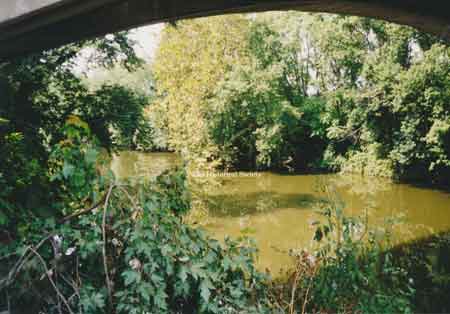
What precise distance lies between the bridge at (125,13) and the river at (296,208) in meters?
2.92

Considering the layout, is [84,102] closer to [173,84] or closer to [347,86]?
[173,84]

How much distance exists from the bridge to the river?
115 inches

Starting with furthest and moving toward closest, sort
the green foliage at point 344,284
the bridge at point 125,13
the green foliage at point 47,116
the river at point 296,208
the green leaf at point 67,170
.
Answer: the river at point 296,208 < the green foliage at point 344,284 < the green foliage at point 47,116 < the green leaf at point 67,170 < the bridge at point 125,13

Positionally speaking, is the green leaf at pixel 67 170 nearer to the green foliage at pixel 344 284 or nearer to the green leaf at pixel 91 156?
the green leaf at pixel 91 156

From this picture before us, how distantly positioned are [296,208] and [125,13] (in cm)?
919

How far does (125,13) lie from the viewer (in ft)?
9.44

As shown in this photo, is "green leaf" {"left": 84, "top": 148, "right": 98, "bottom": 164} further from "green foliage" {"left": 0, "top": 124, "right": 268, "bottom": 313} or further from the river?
the river

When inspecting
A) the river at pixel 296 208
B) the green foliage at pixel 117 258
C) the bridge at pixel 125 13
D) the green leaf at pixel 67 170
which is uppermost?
the bridge at pixel 125 13

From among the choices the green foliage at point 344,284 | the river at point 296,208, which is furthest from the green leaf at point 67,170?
the river at point 296,208

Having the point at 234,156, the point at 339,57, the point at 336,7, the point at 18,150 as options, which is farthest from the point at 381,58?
the point at 18,150

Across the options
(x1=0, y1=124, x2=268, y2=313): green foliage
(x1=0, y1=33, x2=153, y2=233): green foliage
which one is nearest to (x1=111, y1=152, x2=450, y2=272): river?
(x1=0, y1=33, x2=153, y2=233): green foliage

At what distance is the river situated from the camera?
26.9 ft

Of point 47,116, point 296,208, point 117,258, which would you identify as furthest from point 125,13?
point 296,208

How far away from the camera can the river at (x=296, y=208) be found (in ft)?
26.9
